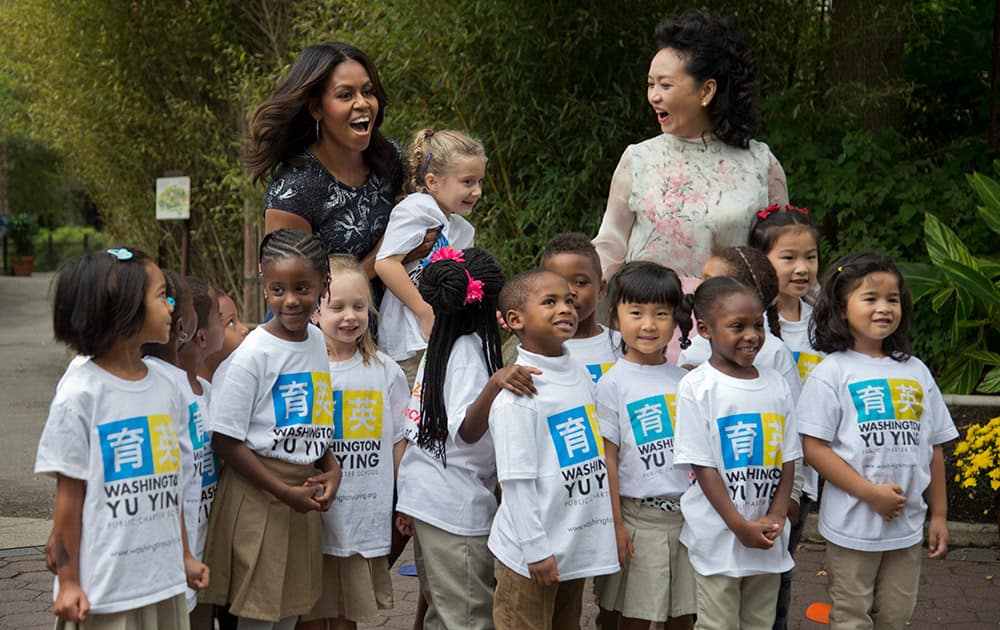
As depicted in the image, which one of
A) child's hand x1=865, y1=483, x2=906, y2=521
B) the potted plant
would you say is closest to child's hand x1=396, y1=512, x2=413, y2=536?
child's hand x1=865, y1=483, x2=906, y2=521

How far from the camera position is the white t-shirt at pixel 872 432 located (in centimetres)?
304

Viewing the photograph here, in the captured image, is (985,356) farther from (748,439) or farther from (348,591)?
(348,591)

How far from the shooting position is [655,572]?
296 cm

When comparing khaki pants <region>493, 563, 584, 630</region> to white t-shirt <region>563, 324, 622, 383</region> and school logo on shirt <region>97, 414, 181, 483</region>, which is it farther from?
school logo on shirt <region>97, 414, 181, 483</region>

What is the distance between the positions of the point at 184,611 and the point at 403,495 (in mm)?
675

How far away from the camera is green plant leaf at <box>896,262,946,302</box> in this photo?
573 centimetres

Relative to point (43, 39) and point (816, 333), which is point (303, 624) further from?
point (43, 39)

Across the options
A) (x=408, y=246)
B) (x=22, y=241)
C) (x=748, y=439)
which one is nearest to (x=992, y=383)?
(x=748, y=439)

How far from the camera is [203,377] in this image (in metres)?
3.24

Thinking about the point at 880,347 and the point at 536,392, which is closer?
the point at 536,392

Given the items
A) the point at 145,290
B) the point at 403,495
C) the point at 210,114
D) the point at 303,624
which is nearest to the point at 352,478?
the point at 403,495

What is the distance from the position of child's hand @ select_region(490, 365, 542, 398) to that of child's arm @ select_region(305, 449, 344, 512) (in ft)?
1.69

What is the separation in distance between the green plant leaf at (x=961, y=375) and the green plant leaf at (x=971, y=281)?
1.56 ft

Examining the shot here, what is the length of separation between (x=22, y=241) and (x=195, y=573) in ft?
95.5
